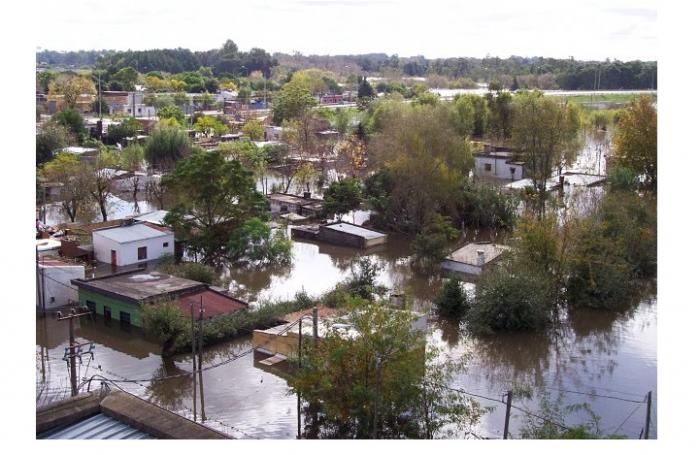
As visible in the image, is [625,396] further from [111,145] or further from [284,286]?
[111,145]

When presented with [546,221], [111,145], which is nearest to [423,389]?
[546,221]

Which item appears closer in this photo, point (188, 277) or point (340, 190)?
point (188, 277)

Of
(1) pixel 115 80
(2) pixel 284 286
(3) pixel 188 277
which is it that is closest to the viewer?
(3) pixel 188 277

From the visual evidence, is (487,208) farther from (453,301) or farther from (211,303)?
(211,303)

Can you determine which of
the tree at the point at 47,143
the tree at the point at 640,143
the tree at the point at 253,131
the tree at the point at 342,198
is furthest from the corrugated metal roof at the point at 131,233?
the tree at the point at 253,131

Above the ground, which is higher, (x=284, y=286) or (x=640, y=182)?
(x=640, y=182)

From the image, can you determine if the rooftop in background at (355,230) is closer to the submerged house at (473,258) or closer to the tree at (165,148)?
the submerged house at (473,258)

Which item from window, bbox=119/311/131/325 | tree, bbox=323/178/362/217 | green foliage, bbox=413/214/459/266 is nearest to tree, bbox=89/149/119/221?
tree, bbox=323/178/362/217
